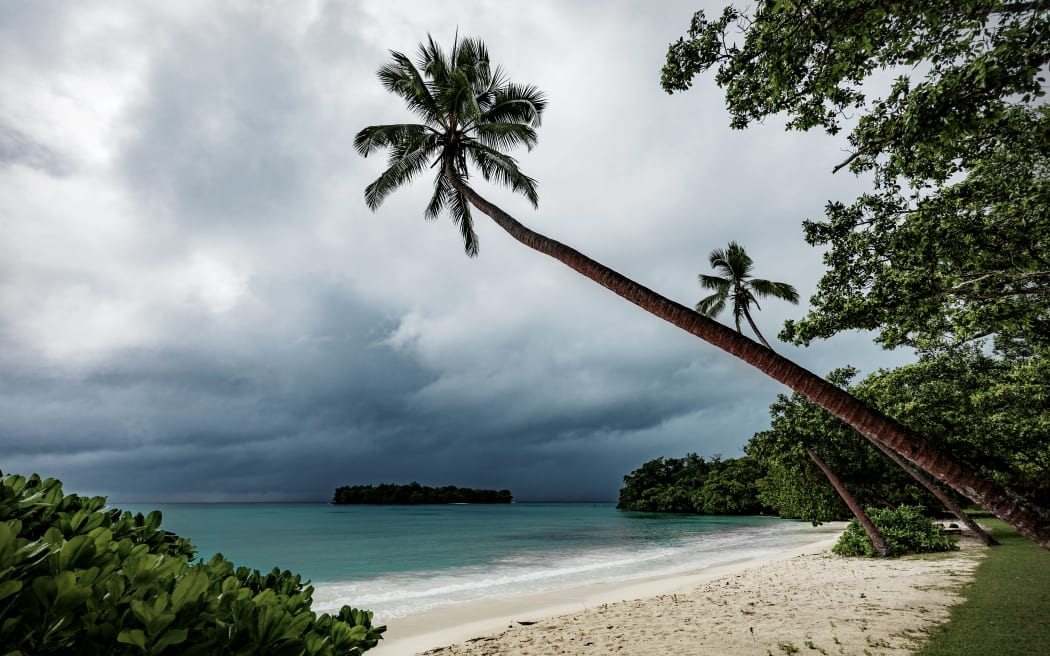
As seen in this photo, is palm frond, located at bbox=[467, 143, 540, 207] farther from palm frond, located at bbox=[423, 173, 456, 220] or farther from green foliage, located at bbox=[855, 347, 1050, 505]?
green foliage, located at bbox=[855, 347, 1050, 505]

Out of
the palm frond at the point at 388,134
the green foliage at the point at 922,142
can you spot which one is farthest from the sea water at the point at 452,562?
the green foliage at the point at 922,142

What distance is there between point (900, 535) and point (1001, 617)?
12.2 meters

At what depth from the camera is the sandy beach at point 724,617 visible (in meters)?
7.29

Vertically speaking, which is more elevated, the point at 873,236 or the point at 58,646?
the point at 873,236

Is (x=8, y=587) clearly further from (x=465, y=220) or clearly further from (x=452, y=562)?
(x=452, y=562)

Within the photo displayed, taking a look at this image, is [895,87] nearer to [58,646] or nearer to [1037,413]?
[58,646]

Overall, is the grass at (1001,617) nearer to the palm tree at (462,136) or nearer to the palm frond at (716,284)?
the palm tree at (462,136)

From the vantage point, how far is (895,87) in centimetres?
520

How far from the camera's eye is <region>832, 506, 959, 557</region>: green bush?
55.8ft

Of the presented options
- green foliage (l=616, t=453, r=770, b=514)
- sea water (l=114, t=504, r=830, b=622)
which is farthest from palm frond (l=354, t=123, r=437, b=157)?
green foliage (l=616, t=453, r=770, b=514)

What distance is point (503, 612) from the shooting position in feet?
40.9

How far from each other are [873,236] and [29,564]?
860cm

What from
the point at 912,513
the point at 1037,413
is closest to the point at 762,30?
the point at 1037,413

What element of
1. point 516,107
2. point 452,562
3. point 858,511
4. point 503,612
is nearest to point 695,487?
point 452,562
